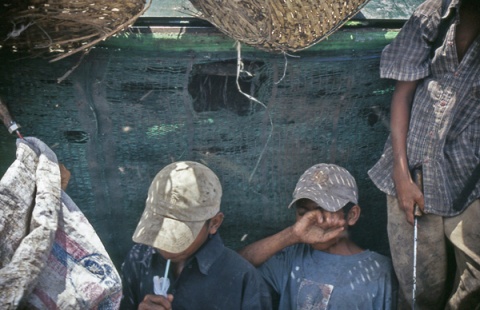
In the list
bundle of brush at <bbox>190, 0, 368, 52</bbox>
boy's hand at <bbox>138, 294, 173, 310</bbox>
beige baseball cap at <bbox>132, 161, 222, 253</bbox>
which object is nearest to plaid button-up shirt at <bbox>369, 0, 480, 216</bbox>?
bundle of brush at <bbox>190, 0, 368, 52</bbox>

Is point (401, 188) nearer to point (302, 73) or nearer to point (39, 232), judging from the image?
point (302, 73)

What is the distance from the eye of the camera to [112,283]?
7.70 ft

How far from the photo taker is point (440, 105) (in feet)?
9.52

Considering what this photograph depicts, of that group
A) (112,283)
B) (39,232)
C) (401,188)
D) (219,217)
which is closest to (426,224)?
(401,188)

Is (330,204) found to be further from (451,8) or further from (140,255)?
(451,8)

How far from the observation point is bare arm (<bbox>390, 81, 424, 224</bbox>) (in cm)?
294

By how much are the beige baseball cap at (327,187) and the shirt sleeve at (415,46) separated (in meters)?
0.52

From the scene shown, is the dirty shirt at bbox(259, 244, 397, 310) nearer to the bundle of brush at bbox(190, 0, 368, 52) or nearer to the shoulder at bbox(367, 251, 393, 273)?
the shoulder at bbox(367, 251, 393, 273)

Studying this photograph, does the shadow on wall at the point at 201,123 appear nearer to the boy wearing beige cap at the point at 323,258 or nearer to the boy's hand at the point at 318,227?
the boy wearing beige cap at the point at 323,258

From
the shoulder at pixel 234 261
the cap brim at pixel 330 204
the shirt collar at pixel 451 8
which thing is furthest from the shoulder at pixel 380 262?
Answer: the shirt collar at pixel 451 8

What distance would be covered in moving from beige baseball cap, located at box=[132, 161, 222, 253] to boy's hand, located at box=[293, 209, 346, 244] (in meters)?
0.42

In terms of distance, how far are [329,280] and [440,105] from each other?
0.92m

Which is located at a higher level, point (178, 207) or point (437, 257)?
point (178, 207)

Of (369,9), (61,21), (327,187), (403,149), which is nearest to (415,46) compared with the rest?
(403,149)
